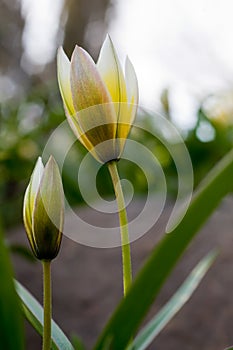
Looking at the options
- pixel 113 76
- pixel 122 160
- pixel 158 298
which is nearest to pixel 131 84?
pixel 113 76

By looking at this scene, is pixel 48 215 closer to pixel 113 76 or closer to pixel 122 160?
pixel 113 76

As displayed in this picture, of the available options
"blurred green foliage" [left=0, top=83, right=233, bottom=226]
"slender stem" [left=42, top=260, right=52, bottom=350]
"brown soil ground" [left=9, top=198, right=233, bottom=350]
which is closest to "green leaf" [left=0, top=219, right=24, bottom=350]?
"slender stem" [left=42, top=260, right=52, bottom=350]

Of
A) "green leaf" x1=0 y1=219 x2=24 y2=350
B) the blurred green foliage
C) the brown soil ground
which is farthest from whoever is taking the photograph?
the blurred green foliage

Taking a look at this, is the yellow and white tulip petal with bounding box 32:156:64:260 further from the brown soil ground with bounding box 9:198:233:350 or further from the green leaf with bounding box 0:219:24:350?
the brown soil ground with bounding box 9:198:233:350

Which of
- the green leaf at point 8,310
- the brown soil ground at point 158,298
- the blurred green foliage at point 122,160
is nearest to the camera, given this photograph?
the green leaf at point 8,310

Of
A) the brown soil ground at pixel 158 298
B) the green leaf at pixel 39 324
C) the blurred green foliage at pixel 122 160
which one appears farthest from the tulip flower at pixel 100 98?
the blurred green foliage at pixel 122 160

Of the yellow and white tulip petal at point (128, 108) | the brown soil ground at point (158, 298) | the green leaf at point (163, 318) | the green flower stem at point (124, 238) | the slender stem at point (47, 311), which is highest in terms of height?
the yellow and white tulip petal at point (128, 108)

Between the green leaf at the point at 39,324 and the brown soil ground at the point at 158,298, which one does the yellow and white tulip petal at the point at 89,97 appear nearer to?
the green leaf at the point at 39,324

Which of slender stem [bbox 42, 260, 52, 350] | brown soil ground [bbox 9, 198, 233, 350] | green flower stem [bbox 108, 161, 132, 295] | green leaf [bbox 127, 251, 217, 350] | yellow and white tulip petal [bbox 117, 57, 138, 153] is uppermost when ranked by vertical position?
yellow and white tulip petal [bbox 117, 57, 138, 153]

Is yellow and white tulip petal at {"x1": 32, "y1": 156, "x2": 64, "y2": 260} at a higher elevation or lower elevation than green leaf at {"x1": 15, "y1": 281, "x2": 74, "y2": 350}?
higher
